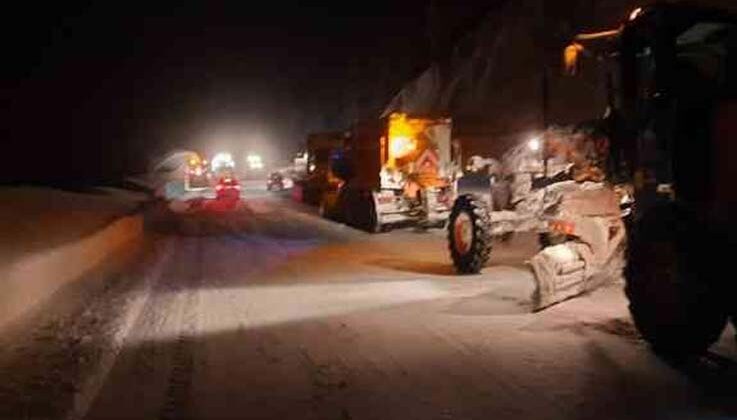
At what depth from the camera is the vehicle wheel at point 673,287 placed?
1003 cm

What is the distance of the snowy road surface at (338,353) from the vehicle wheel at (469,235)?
0.52 meters

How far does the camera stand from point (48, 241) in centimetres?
2036

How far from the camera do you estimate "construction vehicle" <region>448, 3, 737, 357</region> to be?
9719 millimetres

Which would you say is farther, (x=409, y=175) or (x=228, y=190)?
(x=228, y=190)

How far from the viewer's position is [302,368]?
33.7 ft

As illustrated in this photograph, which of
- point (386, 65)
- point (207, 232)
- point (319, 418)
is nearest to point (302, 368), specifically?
point (319, 418)

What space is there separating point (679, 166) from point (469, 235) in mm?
8020

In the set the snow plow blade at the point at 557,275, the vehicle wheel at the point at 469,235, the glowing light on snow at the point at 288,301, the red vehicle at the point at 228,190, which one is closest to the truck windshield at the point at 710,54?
the snow plow blade at the point at 557,275

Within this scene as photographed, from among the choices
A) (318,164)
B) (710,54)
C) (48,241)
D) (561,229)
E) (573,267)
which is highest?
(710,54)

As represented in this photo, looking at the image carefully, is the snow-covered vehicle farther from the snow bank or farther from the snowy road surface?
the snow bank

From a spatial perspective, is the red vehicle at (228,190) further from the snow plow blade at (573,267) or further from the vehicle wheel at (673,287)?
the vehicle wheel at (673,287)

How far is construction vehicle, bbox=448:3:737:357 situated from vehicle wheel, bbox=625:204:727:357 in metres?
0.01

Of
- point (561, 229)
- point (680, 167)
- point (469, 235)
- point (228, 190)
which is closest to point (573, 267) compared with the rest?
point (561, 229)

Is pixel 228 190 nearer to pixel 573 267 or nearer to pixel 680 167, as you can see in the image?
pixel 573 267
